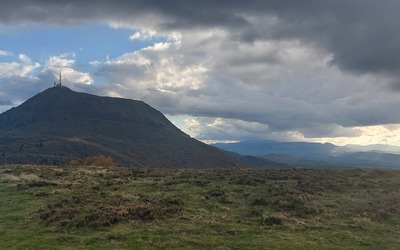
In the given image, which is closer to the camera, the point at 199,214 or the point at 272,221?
the point at 272,221

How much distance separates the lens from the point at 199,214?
2697 centimetres

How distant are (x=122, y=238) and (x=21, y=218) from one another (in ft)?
29.9

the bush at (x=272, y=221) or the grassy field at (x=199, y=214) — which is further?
the bush at (x=272, y=221)

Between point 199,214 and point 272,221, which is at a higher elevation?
point 199,214

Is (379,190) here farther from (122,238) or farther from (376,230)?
(122,238)

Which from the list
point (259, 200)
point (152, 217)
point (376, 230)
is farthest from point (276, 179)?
point (152, 217)

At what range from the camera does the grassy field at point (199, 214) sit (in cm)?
2130

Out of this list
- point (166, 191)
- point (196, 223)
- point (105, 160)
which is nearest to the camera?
point (196, 223)

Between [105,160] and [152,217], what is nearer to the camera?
[152,217]

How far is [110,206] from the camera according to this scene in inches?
1077

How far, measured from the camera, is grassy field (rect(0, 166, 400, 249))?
69.9 feet

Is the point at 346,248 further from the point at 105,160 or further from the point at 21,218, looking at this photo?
the point at 105,160

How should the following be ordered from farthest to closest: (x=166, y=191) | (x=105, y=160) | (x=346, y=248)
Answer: (x=105, y=160) < (x=166, y=191) < (x=346, y=248)

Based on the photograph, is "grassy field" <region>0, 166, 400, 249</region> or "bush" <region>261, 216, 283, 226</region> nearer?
"grassy field" <region>0, 166, 400, 249</region>
